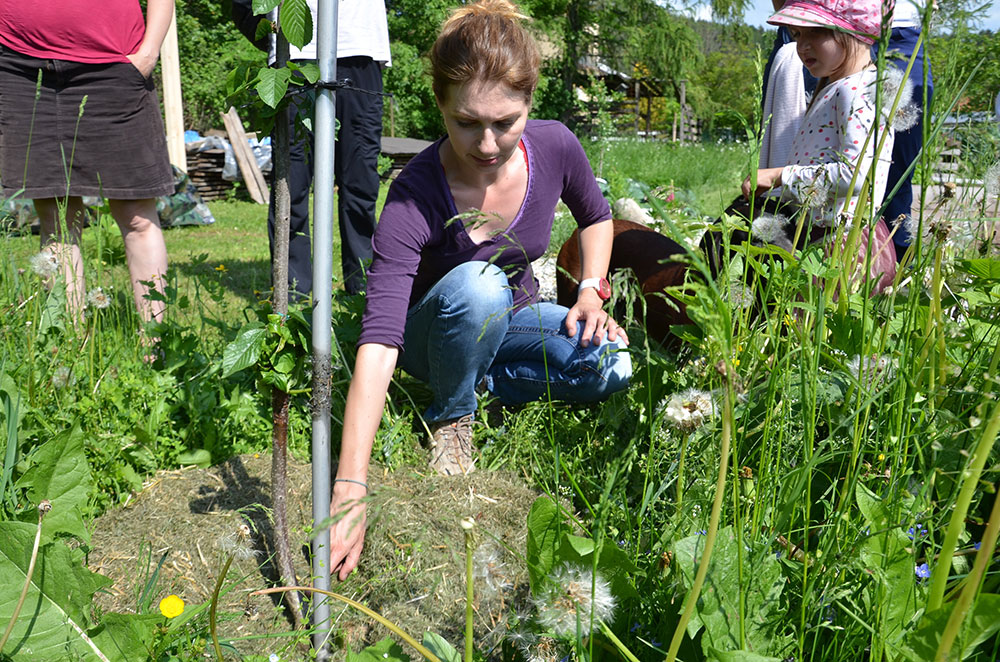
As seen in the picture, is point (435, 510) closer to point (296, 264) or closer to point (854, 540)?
point (854, 540)

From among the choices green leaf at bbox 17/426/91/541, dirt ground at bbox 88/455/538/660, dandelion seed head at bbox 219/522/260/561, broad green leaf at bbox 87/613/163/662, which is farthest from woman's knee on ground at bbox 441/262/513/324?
broad green leaf at bbox 87/613/163/662

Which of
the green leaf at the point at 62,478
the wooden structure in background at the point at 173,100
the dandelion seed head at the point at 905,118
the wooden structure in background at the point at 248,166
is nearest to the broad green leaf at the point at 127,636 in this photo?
the green leaf at the point at 62,478

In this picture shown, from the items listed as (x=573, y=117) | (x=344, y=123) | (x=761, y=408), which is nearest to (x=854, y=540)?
(x=761, y=408)

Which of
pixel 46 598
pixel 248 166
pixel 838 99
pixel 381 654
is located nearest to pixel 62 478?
pixel 46 598

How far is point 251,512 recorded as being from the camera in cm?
186

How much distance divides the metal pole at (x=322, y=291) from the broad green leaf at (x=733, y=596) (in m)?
0.63

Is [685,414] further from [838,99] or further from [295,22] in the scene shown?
[838,99]

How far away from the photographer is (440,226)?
215cm

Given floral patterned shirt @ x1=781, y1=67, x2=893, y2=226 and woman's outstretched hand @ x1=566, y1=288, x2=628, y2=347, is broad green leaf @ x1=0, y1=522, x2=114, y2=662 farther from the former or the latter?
floral patterned shirt @ x1=781, y1=67, x2=893, y2=226

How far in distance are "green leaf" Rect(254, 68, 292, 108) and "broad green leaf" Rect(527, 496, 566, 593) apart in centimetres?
79

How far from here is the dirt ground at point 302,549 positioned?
5.01 ft

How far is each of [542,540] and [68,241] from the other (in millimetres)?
1693

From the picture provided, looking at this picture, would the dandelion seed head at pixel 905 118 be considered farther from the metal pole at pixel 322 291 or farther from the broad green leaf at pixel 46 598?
the broad green leaf at pixel 46 598

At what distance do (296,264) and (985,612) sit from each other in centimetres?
333
